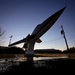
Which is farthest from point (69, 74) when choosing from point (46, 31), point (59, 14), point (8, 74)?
point (46, 31)

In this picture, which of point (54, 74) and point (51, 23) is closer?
point (54, 74)

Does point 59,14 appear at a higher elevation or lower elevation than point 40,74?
higher

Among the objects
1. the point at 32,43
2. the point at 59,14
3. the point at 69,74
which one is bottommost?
the point at 69,74

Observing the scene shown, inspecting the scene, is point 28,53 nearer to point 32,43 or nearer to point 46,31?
point 32,43

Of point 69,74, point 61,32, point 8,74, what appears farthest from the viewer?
point 61,32

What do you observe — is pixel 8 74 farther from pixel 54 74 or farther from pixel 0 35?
pixel 0 35

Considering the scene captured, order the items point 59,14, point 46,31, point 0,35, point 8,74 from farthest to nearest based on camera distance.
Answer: point 0,35
point 46,31
point 59,14
point 8,74

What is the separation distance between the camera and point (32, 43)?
117ft

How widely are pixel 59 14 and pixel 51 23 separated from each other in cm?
323

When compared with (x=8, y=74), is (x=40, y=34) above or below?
above

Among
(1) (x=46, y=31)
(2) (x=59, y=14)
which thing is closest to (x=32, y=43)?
(1) (x=46, y=31)

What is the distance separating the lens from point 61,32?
3522cm

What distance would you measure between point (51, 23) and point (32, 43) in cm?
967

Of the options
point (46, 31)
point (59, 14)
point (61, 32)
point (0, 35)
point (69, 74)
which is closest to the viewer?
point (69, 74)
